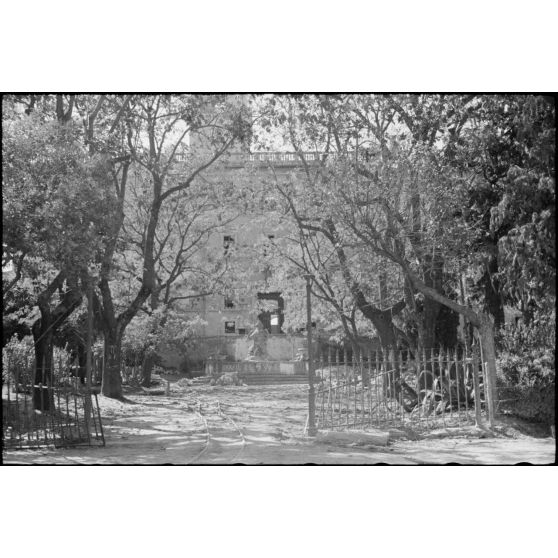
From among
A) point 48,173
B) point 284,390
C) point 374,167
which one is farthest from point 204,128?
point 284,390

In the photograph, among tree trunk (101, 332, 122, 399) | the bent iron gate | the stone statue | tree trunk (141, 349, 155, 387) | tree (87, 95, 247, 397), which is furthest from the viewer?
the stone statue

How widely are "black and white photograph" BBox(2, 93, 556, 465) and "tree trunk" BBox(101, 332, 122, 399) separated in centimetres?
5

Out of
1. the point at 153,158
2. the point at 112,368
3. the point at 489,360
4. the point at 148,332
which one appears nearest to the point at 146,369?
the point at 148,332


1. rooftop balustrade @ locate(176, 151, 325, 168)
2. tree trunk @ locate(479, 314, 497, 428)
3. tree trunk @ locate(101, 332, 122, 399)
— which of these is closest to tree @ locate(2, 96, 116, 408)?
rooftop balustrade @ locate(176, 151, 325, 168)

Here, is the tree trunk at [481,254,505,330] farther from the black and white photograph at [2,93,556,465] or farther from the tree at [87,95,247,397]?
the tree at [87,95,247,397]

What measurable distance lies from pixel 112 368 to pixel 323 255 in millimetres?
4876

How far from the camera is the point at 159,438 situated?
8.06 metres

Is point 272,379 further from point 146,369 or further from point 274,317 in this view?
point 146,369

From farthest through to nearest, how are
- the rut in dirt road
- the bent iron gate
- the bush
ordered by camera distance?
the bent iron gate < the bush < the rut in dirt road

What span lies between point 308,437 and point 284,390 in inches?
389

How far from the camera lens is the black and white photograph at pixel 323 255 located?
7000 mm

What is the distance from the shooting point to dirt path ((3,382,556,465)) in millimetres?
6305

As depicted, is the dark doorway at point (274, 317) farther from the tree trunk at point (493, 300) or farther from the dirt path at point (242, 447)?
the tree trunk at point (493, 300)

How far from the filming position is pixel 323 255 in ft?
45.6
